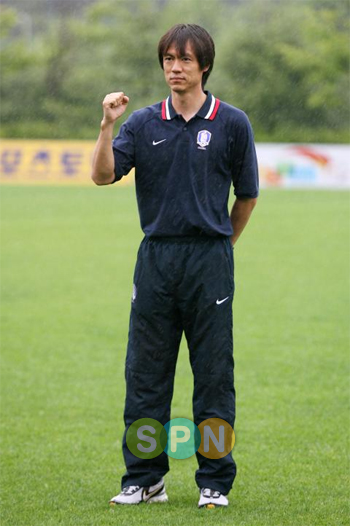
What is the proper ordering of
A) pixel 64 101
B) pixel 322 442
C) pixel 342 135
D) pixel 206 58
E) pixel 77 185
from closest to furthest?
pixel 206 58, pixel 322 442, pixel 77 185, pixel 342 135, pixel 64 101

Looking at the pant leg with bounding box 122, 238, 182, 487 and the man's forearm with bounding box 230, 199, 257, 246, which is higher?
the man's forearm with bounding box 230, 199, 257, 246

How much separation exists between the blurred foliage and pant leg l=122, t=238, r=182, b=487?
143 feet

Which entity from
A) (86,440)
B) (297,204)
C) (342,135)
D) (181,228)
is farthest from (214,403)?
(342,135)

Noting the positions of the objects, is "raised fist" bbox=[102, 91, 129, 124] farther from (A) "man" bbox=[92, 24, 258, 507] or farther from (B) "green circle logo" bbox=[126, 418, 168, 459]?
(B) "green circle logo" bbox=[126, 418, 168, 459]

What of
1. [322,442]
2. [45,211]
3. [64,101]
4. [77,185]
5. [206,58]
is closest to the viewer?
[206,58]

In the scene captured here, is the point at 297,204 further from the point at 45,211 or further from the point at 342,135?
the point at 342,135

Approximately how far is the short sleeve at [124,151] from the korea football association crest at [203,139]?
11.2 inches

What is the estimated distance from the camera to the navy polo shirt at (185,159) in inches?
173

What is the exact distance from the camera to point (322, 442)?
20.0ft

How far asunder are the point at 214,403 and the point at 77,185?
28.8 metres

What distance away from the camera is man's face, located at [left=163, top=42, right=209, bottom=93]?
430 centimetres

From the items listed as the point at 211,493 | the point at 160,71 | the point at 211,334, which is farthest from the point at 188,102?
the point at 160,71

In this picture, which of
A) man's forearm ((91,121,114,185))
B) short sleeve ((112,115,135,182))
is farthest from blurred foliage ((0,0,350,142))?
man's forearm ((91,121,114,185))

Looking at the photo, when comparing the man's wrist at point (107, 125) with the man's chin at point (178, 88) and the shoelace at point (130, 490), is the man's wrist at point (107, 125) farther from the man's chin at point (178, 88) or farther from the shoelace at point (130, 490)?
the shoelace at point (130, 490)
